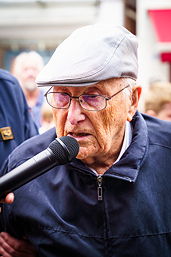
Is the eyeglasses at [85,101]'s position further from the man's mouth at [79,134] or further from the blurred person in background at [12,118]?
the blurred person in background at [12,118]

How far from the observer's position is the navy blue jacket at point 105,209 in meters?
2.13

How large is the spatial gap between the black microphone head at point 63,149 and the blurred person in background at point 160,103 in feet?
6.83

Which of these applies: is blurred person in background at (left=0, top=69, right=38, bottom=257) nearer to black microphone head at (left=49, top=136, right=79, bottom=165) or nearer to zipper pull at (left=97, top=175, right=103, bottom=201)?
zipper pull at (left=97, top=175, right=103, bottom=201)

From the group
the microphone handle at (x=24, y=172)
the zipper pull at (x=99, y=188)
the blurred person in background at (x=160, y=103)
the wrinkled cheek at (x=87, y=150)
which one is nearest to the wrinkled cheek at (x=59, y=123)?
A: the wrinkled cheek at (x=87, y=150)

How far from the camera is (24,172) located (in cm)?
168

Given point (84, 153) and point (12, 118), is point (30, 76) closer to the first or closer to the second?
point (12, 118)

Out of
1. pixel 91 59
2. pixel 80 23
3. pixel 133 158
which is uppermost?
pixel 91 59

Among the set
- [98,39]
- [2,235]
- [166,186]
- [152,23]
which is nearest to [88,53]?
[98,39]

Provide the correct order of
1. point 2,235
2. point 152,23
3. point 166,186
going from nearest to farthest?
point 166,186 → point 2,235 → point 152,23

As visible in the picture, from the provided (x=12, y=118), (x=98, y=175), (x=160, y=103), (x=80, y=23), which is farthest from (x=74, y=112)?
(x=80, y=23)

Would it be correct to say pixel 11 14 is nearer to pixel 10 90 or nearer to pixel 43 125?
pixel 43 125

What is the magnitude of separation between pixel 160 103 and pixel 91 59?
1.91 m

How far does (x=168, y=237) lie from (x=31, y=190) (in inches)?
28.3

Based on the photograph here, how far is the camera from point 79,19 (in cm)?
873
